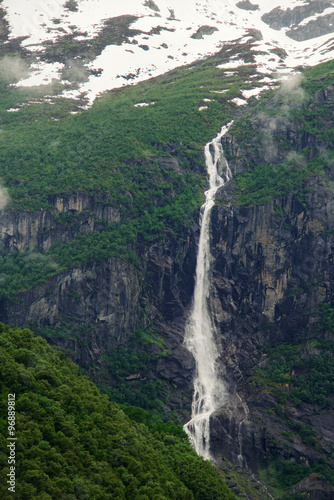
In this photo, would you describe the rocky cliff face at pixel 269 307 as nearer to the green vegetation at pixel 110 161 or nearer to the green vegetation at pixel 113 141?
the green vegetation at pixel 110 161

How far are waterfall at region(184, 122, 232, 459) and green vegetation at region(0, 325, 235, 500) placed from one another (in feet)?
45.2

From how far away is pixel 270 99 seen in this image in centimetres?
11162

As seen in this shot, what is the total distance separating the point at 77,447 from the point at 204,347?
127 ft

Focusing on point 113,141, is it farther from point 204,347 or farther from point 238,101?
point 204,347

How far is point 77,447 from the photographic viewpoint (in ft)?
145

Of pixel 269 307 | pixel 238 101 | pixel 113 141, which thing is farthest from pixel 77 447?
pixel 238 101

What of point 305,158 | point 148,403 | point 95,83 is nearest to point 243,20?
point 95,83

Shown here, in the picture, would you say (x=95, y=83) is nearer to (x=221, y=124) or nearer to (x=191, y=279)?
(x=221, y=124)

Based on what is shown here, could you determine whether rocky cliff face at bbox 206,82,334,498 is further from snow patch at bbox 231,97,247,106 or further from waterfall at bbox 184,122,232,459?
snow patch at bbox 231,97,247,106

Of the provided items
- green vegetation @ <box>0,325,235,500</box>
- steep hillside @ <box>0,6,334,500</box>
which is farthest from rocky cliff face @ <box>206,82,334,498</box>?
green vegetation @ <box>0,325,235,500</box>

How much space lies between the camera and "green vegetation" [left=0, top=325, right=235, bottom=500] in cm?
4009

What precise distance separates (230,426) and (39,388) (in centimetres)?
3093

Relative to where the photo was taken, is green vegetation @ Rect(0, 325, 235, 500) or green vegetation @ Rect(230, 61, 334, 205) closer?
green vegetation @ Rect(0, 325, 235, 500)

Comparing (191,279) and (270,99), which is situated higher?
(270,99)
